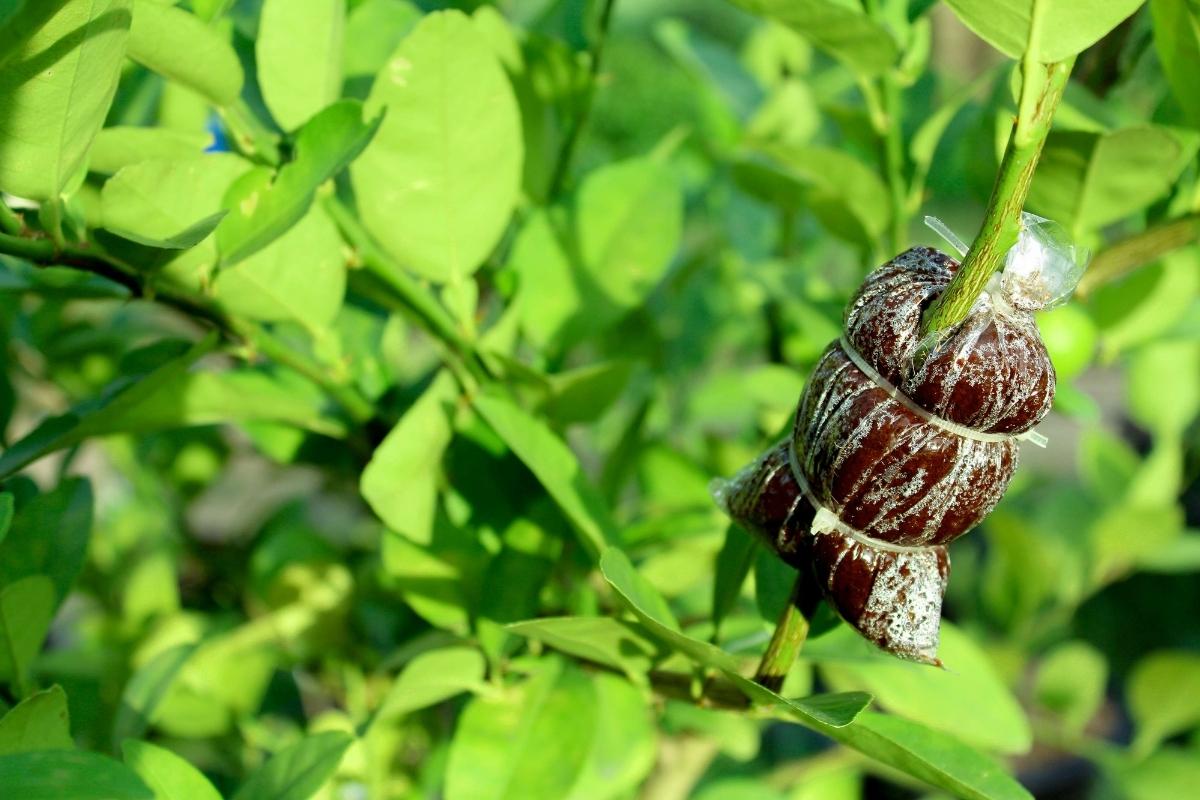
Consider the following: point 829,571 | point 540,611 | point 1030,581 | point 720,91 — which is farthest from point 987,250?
point 1030,581

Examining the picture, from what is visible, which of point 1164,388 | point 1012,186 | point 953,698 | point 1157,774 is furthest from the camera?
point 1164,388

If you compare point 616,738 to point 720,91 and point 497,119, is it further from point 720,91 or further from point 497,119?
point 720,91

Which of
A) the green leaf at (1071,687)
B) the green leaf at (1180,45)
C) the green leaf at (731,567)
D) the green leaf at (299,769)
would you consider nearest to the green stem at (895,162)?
the green leaf at (1180,45)

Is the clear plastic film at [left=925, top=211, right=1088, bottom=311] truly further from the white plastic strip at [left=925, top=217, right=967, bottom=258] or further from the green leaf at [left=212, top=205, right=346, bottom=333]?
the green leaf at [left=212, top=205, right=346, bottom=333]

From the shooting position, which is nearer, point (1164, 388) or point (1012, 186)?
point (1012, 186)

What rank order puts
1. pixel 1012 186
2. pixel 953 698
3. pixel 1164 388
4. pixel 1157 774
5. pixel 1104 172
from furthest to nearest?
1. pixel 1164 388
2. pixel 1157 774
3. pixel 953 698
4. pixel 1104 172
5. pixel 1012 186

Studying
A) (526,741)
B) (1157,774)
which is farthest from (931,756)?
(1157,774)

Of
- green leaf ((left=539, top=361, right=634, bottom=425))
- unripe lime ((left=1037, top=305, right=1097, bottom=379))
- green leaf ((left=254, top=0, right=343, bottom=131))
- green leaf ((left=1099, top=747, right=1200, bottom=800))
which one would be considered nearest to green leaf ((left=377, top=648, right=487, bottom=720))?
green leaf ((left=539, top=361, right=634, bottom=425))

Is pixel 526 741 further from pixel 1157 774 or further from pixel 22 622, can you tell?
pixel 1157 774
